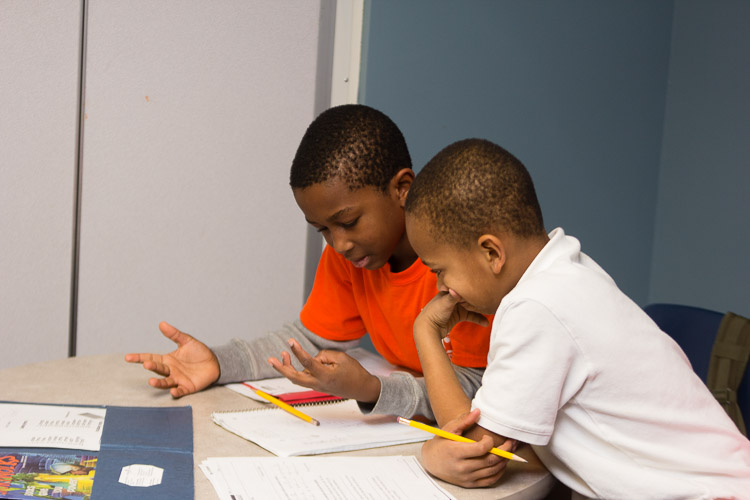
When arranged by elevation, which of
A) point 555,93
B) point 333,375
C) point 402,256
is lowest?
point 333,375

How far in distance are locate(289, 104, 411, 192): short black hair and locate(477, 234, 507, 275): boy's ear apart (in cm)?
33

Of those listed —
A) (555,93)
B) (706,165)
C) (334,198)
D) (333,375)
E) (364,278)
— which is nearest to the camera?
(333,375)

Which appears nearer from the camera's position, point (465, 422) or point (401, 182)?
point (465, 422)

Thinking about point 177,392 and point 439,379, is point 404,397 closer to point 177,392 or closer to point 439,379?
point 439,379

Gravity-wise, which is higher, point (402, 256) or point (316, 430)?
point (402, 256)

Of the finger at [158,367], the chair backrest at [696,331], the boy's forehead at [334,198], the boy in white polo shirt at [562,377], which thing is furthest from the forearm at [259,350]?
the chair backrest at [696,331]

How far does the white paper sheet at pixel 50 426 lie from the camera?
0.98 meters

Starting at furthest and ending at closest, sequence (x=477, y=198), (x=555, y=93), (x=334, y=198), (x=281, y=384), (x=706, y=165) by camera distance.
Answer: (x=706, y=165)
(x=555, y=93)
(x=281, y=384)
(x=334, y=198)
(x=477, y=198)

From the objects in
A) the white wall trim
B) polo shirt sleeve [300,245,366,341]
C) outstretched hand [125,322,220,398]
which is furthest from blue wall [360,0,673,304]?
outstretched hand [125,322,220,398]

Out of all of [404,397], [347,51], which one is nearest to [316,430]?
[404,397]

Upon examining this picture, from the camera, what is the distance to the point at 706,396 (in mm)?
1012

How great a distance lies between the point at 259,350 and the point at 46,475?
2.05 feet

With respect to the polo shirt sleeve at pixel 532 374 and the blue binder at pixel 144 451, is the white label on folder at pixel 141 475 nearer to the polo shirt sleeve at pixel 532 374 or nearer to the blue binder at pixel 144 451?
the blue binder at pixel 144 451

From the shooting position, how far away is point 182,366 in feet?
4.43
